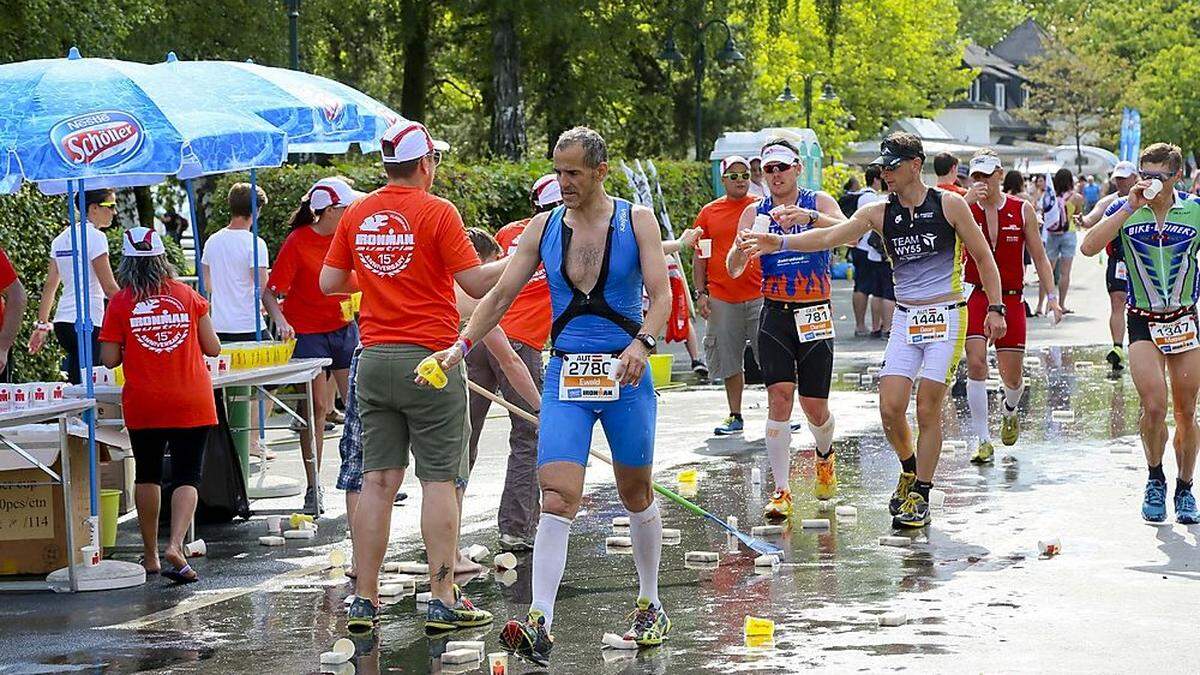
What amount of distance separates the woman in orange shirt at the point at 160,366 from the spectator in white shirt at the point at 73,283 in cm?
215

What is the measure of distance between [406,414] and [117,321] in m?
2.13

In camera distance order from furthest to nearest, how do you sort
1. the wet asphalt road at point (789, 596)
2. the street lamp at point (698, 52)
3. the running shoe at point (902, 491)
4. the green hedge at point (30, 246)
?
the street lamp at point (698, 52) < the green hedge at point (30, 246) < the running shoe at point (902, 491) < the wet asphalt road at point (789, 596)

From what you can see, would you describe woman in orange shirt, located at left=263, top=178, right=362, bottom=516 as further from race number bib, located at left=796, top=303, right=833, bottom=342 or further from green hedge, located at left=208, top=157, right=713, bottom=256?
green hedge, located at left=208, top=157, right=713, bottom=256

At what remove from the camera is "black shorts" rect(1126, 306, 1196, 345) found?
965cm

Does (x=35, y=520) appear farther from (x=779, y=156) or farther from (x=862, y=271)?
(x=862, y=271)

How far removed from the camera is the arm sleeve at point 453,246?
7488mm

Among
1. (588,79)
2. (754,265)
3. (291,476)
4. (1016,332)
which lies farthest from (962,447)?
(588,79)

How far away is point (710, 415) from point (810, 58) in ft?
129

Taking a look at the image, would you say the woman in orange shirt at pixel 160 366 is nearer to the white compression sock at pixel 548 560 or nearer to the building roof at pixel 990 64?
the white compression sock at pixel 548 560

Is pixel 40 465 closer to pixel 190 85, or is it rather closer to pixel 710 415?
pixel 190 85

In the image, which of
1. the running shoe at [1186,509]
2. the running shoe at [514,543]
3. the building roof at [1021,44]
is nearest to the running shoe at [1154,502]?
the running shoe at [1186,509]

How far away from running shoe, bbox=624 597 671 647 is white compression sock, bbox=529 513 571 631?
46 centimetres

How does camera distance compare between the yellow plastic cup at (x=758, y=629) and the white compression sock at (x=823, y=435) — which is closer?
the yellow plastic cup at (x=758, y=629)

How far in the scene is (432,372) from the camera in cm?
691
